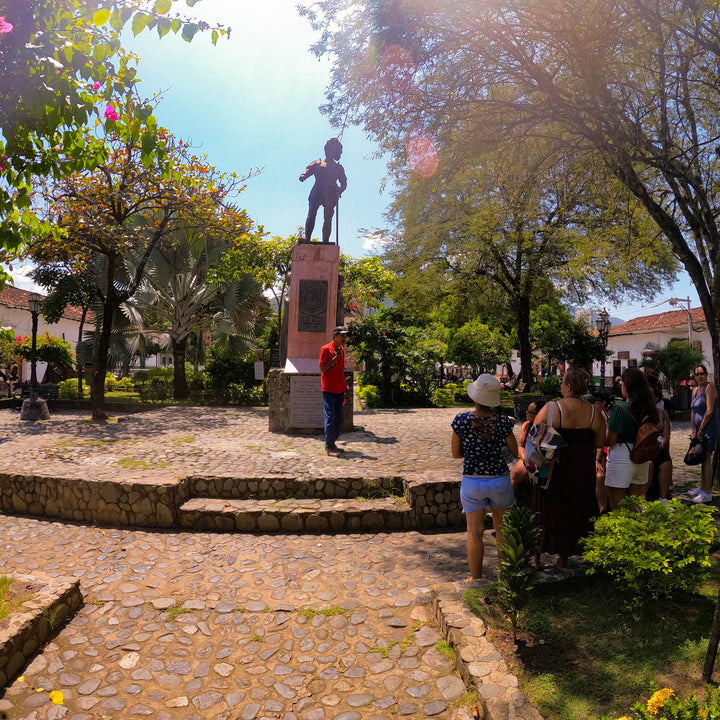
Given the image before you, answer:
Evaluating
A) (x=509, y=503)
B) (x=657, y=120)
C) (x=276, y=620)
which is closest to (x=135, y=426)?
(x=276, y=620)

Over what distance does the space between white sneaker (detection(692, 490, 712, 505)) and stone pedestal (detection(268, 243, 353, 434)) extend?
5.42 m

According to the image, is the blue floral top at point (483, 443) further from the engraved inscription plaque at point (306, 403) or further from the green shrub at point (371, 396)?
the green shrub at point (371, 396)

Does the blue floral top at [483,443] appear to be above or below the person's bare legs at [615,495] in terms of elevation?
above

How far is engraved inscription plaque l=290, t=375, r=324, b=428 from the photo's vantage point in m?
9.29

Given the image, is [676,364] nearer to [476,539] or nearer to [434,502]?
[434,502]

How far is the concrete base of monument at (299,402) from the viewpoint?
930 centimetres

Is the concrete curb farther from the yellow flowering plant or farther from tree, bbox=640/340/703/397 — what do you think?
tree, bbox=640/340/703/397

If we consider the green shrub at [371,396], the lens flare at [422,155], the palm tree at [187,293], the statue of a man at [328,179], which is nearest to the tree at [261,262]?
the palm tree at [187,293]

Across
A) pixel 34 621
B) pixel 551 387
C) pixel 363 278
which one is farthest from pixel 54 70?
pixel 363 278

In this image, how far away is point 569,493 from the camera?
386 centimetres

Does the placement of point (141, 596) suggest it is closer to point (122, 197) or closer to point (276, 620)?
point (276, 620)

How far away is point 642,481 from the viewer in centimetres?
460

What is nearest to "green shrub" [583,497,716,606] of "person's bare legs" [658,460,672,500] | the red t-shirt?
"person's bare legs" [658,460,672,500]

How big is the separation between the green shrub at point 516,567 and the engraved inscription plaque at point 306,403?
20.0 ft
